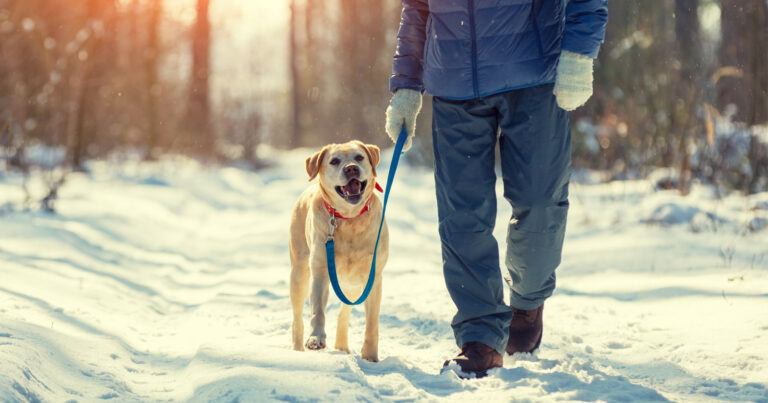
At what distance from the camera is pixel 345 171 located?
4289 mm

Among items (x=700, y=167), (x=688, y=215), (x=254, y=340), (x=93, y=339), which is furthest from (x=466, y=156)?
(x=700, y=167)

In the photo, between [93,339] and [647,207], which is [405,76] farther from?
[647,207]

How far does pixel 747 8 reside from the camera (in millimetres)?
10531

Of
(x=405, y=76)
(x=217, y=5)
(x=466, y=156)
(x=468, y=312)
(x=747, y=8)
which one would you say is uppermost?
(x=217, y=5)

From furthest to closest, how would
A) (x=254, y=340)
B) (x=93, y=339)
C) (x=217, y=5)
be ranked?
1. (x=217, y=5)
2. (x=254, y=340)
3. (x=93, y=339)

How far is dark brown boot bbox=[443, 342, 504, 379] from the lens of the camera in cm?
369

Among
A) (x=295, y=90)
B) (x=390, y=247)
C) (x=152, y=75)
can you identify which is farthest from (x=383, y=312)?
(x=295, y=90)

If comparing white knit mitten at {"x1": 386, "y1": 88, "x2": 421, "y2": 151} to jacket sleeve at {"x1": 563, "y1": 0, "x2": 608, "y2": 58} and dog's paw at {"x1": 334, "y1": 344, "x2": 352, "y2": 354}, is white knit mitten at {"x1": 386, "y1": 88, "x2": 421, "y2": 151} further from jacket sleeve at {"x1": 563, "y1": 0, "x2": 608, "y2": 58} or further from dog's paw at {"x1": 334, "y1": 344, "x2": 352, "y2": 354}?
dog's paw at {"x1": 334, "y1": 344, "x2": 352, "y2": 354}

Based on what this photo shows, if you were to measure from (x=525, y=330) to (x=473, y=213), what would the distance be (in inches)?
27.3

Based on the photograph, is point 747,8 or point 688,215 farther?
point 747,8

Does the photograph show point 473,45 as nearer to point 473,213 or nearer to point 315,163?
point 473,213

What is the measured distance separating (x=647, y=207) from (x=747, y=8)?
10.9ft

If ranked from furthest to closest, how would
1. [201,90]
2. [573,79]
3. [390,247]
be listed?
[201,90] → [390,247] → [573,79]

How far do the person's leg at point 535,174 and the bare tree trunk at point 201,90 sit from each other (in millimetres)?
19596
